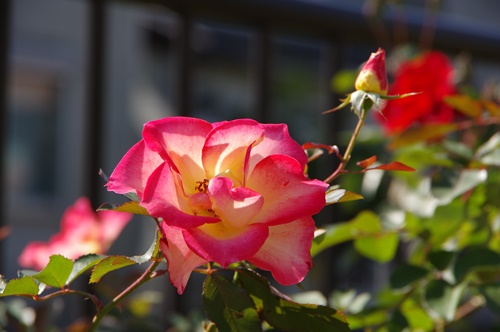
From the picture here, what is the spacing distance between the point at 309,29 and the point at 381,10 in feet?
0.41

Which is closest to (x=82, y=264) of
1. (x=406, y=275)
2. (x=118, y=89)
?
(x=406, y=275)

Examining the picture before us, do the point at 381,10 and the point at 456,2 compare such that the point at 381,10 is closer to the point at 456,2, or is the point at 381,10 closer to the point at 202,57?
the point at 202,57

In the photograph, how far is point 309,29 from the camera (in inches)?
48.7

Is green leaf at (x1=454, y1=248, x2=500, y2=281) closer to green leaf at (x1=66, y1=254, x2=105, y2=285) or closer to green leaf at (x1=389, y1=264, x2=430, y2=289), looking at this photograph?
green leaf at (x1=389, y1=264, x2=430, y2=289)

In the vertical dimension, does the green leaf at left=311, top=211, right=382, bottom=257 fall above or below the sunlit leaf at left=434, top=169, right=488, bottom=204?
below

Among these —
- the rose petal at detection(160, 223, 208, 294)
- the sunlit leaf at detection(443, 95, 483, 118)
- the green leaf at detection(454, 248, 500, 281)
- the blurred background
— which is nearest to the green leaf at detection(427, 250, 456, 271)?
the green leaf at detection(454, 248, 500, 281)

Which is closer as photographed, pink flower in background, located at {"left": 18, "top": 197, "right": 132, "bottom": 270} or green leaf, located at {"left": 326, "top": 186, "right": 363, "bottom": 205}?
green leaf, located at {"left": 326, "top": 186, "right": 363, "bottom": 205}

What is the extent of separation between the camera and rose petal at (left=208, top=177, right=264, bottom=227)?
1.27 feet

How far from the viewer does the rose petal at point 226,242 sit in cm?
37

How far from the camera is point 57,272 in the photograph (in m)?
0.43

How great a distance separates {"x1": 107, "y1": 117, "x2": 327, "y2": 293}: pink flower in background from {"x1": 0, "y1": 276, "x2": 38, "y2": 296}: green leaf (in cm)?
8

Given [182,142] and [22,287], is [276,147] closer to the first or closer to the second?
[182,142]

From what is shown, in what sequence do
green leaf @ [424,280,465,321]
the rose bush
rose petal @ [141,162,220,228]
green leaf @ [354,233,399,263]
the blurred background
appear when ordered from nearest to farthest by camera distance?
1. rose petal @ [141,162,220,228]
2. green leaf @ [424,280,465,321]
3. green leaf @ [354,233,399,263]
4. the rose bush
5. the blurred background

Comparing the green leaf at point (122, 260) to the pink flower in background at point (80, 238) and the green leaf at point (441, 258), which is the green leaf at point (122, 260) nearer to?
the green leaf at point (441, 258)
